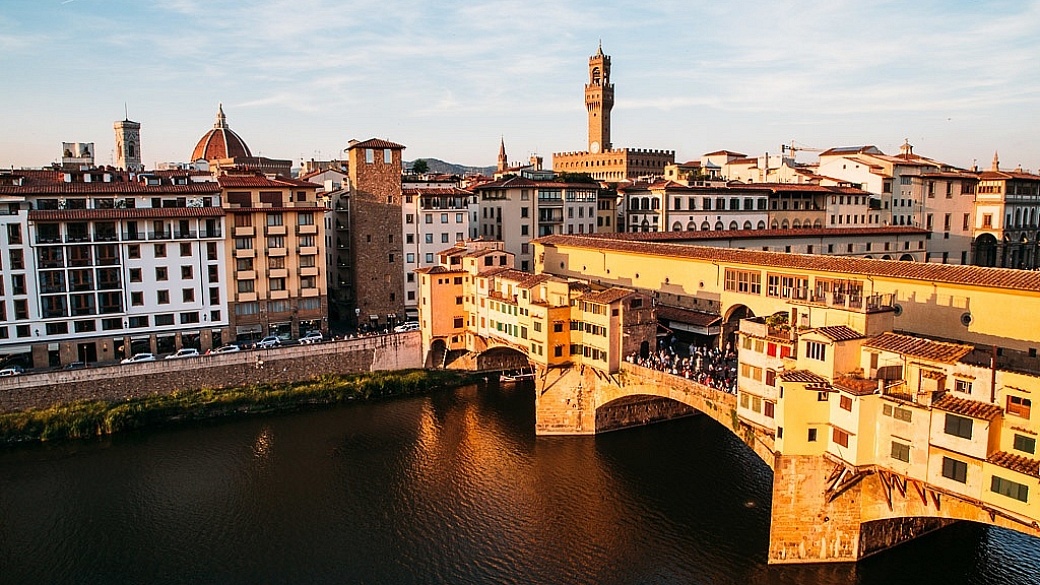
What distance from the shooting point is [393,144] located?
5503 cm

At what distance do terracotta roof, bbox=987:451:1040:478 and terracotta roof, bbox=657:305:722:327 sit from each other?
17.2 m

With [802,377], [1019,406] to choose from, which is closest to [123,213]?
[802,377]

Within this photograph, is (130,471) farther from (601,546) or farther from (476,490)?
(601,546)

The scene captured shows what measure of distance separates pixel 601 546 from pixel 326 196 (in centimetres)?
4106

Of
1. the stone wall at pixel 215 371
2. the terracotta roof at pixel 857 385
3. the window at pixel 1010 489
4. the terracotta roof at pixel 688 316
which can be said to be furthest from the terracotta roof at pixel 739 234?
the window at pixel 1010 489

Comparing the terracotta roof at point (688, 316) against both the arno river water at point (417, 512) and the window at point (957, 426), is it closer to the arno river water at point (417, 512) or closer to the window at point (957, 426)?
the arno river water at point (417, 512)

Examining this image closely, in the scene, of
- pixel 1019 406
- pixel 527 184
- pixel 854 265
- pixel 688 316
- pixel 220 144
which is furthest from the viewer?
pixel 220 144

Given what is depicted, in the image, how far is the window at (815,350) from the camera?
2497 centimetres

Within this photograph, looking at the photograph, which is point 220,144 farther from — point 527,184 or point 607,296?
point 607,296

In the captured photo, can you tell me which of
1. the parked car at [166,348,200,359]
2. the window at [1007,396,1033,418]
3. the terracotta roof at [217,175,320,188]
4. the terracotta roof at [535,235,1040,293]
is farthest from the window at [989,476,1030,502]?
the terracotta roof at [217,175,320,188]

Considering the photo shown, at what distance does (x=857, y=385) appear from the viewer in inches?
937

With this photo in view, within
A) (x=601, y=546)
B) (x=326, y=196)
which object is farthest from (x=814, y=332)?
(x=326, y=196)

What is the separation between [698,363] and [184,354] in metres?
29.4

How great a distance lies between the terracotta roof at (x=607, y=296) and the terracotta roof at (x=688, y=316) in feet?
13.9
